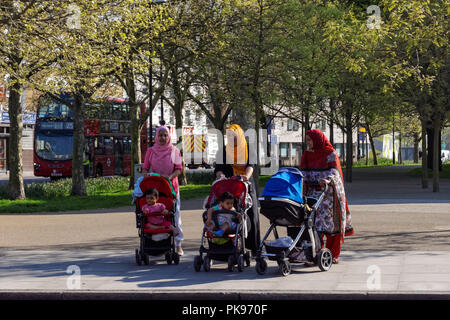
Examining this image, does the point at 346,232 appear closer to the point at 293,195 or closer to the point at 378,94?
the point at 293,195

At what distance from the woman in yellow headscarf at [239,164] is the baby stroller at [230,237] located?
13.0 inches

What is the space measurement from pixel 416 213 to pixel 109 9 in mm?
9257

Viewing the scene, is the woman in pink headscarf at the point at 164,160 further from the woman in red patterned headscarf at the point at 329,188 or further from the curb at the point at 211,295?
the curb at the point at 211,295

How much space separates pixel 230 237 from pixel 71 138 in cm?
2984

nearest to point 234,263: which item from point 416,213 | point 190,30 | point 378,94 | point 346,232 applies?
point 346,232

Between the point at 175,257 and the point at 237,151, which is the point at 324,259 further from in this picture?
the point at 175,257

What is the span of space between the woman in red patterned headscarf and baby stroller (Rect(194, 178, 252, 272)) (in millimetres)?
889

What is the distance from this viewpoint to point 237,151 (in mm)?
9875

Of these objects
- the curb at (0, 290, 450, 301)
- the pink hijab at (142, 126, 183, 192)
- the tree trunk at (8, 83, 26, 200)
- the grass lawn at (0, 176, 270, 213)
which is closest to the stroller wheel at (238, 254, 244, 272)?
the curb at (0, 290, 450, 301)

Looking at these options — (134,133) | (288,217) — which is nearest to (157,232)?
(288,217)

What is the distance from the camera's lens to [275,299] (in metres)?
7.33

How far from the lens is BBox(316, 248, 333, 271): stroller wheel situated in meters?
9.04

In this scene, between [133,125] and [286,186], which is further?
[133,125]
